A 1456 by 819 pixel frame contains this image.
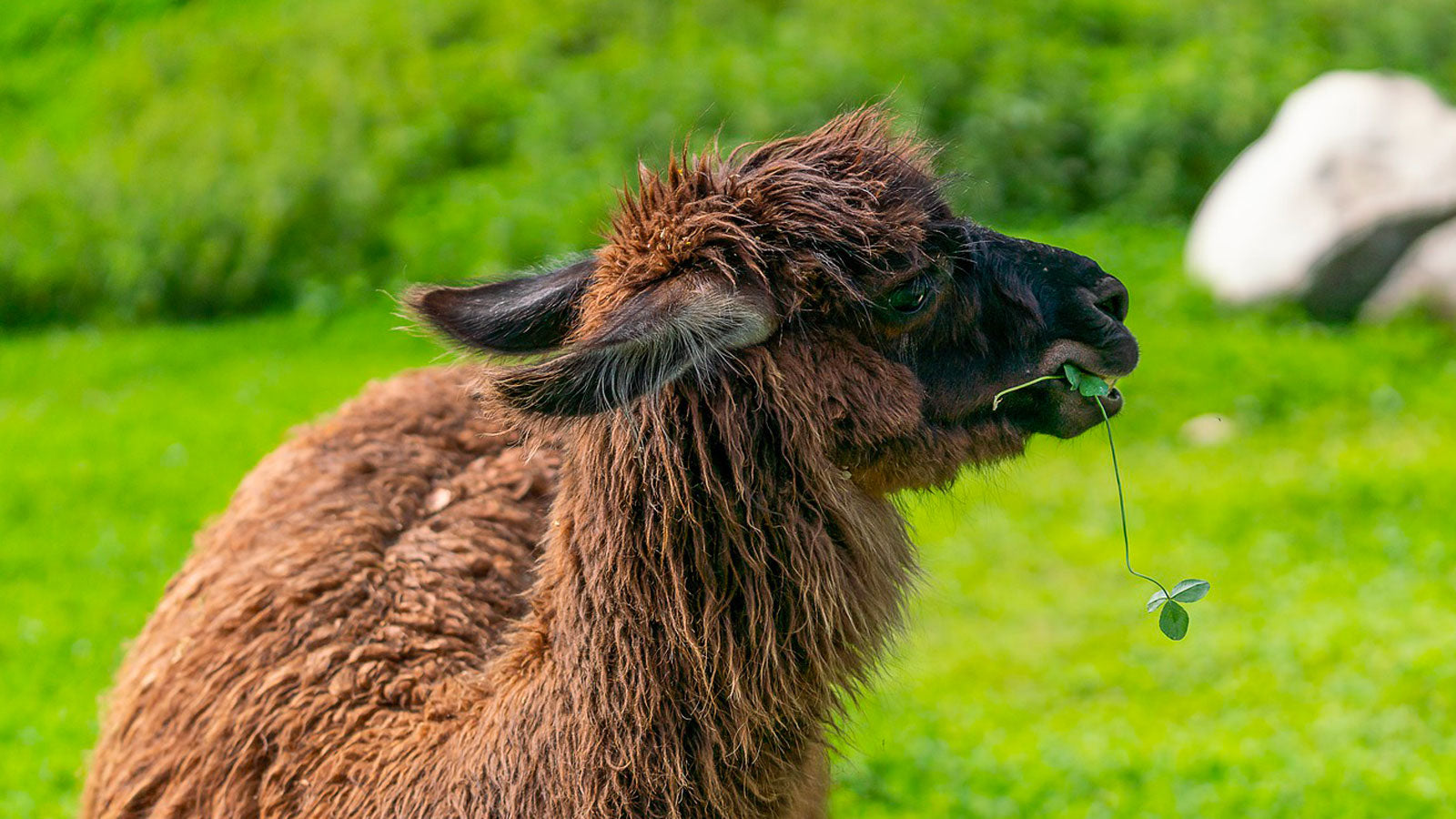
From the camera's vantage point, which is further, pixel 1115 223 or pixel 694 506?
pixel 1115 223

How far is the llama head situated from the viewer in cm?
252

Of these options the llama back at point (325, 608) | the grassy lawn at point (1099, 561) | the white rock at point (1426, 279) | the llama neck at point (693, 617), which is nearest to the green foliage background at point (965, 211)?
the grassy lawn at point (1099, 561)

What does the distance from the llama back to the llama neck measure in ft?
1.09

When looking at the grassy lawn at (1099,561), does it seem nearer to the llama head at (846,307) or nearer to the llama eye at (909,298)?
the llama head at (846,307)

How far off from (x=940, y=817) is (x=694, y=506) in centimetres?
291

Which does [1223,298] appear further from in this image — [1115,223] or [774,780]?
[774,780]

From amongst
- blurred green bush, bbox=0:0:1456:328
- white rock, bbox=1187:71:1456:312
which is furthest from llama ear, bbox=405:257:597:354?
white rock, bbox=1187:71:1456:312

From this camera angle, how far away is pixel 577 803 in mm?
2529

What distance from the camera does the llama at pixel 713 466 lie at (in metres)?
2.51

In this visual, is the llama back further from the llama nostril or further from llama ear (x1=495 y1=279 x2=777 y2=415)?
the llama nostril

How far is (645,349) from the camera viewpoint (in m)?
2.34

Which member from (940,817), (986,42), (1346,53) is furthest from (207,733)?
(1346,53)

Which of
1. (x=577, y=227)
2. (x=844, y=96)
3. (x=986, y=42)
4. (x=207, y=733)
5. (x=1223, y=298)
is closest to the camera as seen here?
(x=207, y=733)

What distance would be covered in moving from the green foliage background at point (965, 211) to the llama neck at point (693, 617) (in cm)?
52
